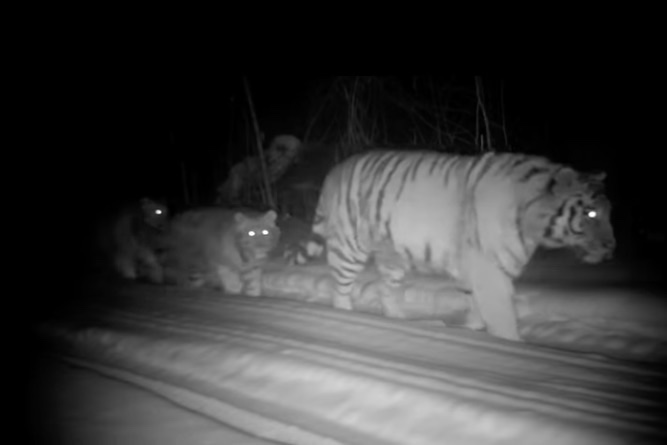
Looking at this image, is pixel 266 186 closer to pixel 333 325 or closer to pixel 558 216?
pixel 333 325

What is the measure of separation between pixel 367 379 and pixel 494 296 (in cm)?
189

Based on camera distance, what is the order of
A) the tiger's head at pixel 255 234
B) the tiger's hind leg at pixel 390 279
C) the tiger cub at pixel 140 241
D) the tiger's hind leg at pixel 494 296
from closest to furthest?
the tiger's hind leg at pixel 494 296
the tiger's hind leg at pixel 390 279
the tiger's head at pixel 255 234
the tiger cub at pixel 140 241

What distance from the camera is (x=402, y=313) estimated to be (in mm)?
7363

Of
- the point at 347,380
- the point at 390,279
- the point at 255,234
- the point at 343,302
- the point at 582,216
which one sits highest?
the point at 582,216

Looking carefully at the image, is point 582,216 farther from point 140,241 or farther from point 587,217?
point 140,241

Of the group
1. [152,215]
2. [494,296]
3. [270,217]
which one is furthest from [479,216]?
[152,215]

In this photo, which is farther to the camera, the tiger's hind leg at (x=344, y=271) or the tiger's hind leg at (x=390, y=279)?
the tiger's hind leg at (x=344, y=271)

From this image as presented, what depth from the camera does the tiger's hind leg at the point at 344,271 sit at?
7480 mm

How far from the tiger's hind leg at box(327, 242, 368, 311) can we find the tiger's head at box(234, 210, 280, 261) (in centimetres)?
165

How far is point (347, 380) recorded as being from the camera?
467 cm

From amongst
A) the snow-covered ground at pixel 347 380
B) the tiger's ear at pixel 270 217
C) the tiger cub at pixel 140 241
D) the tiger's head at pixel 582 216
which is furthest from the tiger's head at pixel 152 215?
the tiger's head at pixel 582 216

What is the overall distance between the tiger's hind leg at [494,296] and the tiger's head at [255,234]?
372 centimetres

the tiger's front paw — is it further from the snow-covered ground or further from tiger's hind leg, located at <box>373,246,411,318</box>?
the snow-covered ground

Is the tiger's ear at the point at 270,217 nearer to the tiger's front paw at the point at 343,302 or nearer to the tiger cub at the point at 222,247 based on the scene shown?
the tiger cub at the point at 222,247
